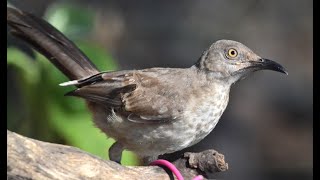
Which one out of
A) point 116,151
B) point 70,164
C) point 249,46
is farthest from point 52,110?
point 249,46

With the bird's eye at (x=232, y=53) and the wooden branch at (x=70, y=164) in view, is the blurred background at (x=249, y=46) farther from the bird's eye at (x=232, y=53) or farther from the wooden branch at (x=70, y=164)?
the wooden branch at (x=70, y=164)

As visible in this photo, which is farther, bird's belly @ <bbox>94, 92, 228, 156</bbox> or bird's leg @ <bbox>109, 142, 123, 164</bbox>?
bird's leg @ <bbox>109, 142, 123, 164</bbox>

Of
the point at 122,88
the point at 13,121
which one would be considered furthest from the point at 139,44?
the point at 122,88

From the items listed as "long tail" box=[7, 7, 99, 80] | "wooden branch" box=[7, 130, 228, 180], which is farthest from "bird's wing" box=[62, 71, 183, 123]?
"wooden branch" box=[7, 130, 228, 180]

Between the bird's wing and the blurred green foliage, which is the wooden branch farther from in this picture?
the blurred green foliage

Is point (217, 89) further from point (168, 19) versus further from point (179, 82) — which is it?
point (168, 19)

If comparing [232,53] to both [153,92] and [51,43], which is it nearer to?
[153,92]
